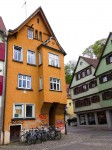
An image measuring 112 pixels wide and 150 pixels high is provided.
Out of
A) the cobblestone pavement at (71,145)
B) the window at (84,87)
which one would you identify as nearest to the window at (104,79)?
the window at (84,87)

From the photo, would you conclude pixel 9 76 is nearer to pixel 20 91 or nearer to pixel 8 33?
pixel 20 91

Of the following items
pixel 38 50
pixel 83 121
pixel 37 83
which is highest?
pixel 38 50

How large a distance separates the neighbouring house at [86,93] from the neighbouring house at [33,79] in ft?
49.1

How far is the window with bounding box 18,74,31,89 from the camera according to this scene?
68.3ft

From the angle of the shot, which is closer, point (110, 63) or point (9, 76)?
point (9, 76)

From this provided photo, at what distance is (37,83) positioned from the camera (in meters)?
22.3

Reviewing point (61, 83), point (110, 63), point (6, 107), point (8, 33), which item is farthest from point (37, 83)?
point (110, 63)

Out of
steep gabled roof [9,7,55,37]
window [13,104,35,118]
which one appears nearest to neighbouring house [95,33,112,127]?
steep gabled roof [9,7,55,37]

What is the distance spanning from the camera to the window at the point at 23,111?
19644mm

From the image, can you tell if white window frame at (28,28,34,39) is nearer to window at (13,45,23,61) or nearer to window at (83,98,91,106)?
window at (13,45,23,61)

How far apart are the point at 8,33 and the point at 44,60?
5.05m

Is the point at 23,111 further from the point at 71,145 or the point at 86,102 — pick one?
the point at 86,102

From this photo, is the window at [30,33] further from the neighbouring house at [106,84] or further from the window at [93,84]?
the window at [93,84]

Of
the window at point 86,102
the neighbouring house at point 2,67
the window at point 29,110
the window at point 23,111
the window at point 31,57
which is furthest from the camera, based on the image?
the window at point 86,102
